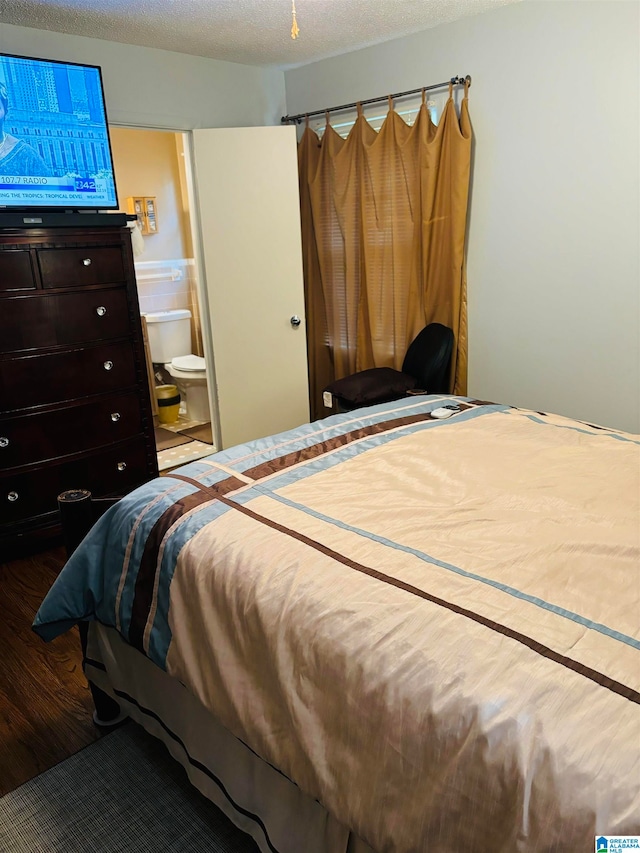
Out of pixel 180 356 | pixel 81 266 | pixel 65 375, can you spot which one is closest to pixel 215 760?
pixel 65 375

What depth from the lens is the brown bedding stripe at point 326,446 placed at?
196cm

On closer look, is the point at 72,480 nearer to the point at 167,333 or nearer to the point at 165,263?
the point at 167,333

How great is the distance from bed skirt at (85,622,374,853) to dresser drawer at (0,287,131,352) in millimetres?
1523

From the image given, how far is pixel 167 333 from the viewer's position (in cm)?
528

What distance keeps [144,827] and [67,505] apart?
35.6 inches

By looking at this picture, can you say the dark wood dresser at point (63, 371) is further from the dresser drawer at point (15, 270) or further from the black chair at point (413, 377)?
the black chair at point (413, 377)

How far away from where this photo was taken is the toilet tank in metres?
5.20

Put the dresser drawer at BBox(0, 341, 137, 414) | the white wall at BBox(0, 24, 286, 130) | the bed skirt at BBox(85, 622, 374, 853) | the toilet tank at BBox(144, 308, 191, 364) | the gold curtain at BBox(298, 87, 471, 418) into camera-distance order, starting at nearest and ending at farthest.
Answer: the bed skirt at BBox(85, 622, 374, 853) → the dresser drawer at BBox(0, 341, 137, 414) → the white wall at BBox(0, 24, 286, 130) → the gold curtain at BBox(298, 87, 471, 418) → the toilet tank at BBox(144, 308, 191, 364)

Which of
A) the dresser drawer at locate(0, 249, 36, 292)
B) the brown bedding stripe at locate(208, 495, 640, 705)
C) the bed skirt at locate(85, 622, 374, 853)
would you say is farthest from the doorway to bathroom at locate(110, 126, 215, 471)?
the brown bedding stripe at locate(208, 495, 640, 705)

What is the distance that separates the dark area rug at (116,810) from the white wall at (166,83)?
3.25 metres

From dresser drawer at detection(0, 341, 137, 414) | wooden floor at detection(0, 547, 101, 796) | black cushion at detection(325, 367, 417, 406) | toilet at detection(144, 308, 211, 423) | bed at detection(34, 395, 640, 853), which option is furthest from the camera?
toilet at detection(144, 308, 211, 423)

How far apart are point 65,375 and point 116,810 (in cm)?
197

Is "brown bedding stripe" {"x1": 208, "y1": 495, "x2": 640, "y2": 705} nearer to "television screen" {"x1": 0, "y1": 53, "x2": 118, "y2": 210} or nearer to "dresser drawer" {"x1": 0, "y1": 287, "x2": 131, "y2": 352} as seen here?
"dresser drawer" {"x1": 0, "y1": 287, "x2": 131, "y2": 352}

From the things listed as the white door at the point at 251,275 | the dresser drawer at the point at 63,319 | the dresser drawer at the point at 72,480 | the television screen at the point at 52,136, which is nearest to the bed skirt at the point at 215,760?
the dresser drawer at the point at 72,480
